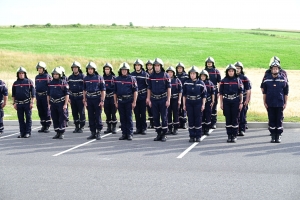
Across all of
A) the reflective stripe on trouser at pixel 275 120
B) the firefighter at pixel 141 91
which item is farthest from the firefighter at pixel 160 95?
the reflective stripe on trouser at pixel 275 120

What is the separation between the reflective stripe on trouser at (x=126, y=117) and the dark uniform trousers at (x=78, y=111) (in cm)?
174

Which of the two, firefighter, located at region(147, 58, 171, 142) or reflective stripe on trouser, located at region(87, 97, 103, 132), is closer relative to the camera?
firefighter, located at region(147, 58, 171, 142)

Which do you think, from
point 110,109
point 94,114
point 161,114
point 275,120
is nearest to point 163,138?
point 161,114

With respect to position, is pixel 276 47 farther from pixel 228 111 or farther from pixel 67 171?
pixel 67 171

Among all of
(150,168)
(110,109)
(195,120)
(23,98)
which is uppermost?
(23,98)

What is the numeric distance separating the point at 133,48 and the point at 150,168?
47.0 metres

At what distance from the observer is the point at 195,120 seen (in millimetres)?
13500

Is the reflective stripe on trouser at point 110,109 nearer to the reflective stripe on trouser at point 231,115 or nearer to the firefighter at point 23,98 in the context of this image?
the firefighter at point 23,98

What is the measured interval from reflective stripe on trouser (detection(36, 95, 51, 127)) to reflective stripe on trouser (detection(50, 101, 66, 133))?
42.7 inches

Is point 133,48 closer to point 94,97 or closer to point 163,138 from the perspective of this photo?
point 94,97

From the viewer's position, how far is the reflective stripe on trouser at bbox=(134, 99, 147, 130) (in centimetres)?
1511

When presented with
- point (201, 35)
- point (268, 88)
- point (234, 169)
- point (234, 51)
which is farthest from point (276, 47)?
point (234, 169)

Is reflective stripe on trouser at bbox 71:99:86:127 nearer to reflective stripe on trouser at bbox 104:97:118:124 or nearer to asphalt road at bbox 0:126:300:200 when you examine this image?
reflective stripe on trouser at bbox 104:97:118:124

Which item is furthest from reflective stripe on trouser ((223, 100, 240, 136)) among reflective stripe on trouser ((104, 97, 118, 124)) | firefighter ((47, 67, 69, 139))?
firefighter ((47, 67, 69, 139))
